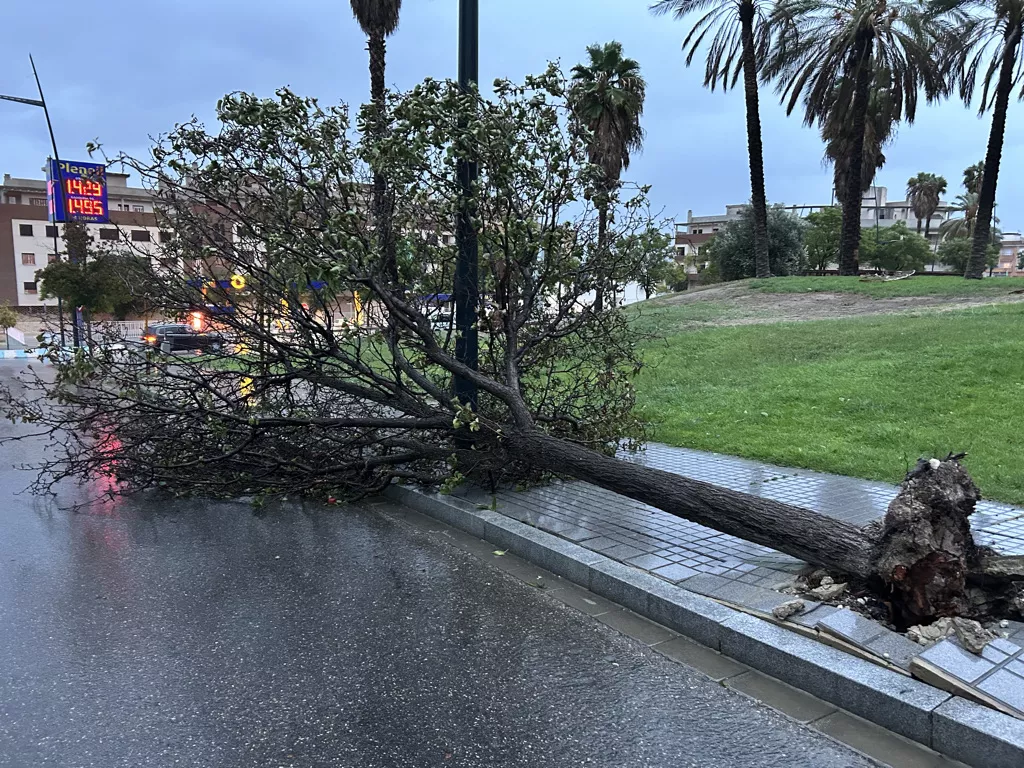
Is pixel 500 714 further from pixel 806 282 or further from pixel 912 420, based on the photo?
pixel 806 282

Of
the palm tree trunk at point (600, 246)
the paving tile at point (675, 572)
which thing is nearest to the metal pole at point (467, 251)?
the palm tree trunk at point (600, 246)

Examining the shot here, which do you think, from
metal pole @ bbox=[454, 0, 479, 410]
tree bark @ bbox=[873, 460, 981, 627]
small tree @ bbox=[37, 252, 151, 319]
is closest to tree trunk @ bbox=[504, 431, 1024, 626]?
tree bark @ bbox=[873, 460, 981, 627]

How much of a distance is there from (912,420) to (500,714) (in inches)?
261

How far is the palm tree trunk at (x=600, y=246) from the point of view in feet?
23.4

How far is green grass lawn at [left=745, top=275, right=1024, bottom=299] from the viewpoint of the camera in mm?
19812

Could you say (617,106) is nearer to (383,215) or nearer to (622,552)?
(383,215)

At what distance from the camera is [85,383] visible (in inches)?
254

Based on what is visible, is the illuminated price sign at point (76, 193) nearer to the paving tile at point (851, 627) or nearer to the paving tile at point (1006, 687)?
the paving tile at point (851, 627)

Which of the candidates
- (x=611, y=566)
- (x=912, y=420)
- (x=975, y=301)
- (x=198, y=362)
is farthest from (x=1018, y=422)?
(x=975, y=301)

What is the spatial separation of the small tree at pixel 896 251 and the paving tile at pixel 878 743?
2308 inches

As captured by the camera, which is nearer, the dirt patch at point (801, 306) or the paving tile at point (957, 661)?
the paving tile at point (957, 661)

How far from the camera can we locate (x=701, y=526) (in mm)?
5234

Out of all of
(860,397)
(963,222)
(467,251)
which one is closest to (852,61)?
(860,397)

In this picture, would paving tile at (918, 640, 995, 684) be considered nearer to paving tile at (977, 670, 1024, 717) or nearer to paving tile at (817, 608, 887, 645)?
paving tile at (977, 670, 1024, 717)
